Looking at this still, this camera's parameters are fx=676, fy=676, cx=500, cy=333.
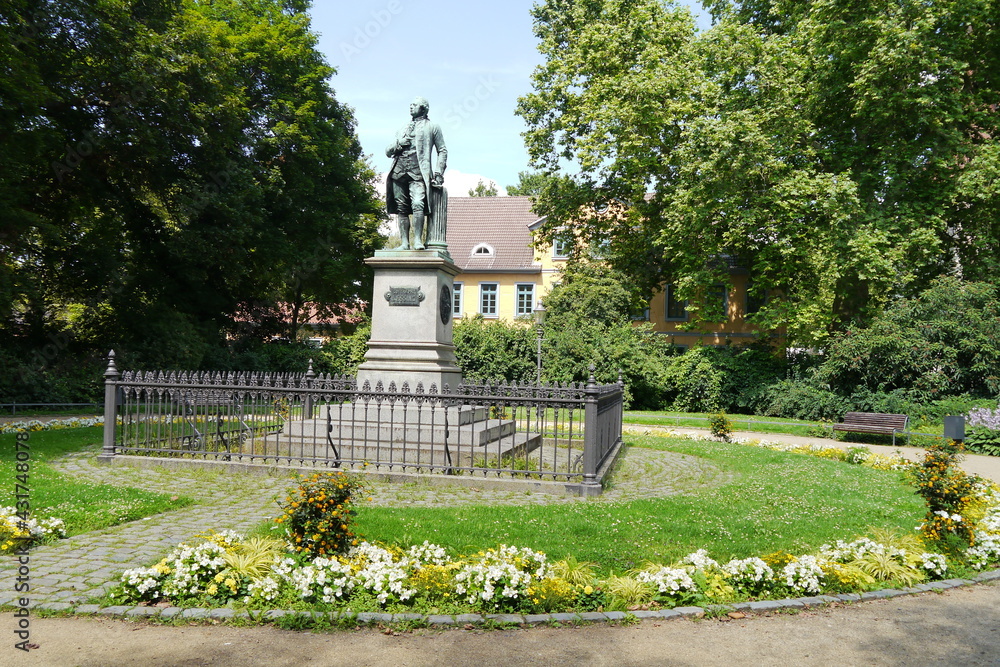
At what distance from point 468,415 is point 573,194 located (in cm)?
2129

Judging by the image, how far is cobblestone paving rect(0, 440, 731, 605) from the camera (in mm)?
5324

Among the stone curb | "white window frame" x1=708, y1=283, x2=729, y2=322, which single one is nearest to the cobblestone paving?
the stone curb

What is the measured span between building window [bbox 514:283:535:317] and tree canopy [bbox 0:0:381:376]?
425 inches

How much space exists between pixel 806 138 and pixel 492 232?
72.5 ft

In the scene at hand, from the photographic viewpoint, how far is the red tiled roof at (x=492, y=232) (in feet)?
136

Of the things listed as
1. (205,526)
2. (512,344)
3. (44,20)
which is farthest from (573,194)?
(205,526)

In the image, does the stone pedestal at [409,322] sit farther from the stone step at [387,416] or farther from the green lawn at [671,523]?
the green lawn at [671,523]

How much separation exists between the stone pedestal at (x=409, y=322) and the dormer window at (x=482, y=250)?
101ft

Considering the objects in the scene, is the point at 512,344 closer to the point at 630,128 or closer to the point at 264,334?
the point at 630,128

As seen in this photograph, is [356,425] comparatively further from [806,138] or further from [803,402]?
[806,138]

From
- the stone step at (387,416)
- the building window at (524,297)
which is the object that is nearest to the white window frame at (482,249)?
the building window at (524,297)

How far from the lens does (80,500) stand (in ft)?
25.0

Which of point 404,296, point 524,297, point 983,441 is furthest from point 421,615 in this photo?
point 524,297

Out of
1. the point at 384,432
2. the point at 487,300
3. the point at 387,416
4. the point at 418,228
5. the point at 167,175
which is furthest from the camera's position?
the point at 487,300
